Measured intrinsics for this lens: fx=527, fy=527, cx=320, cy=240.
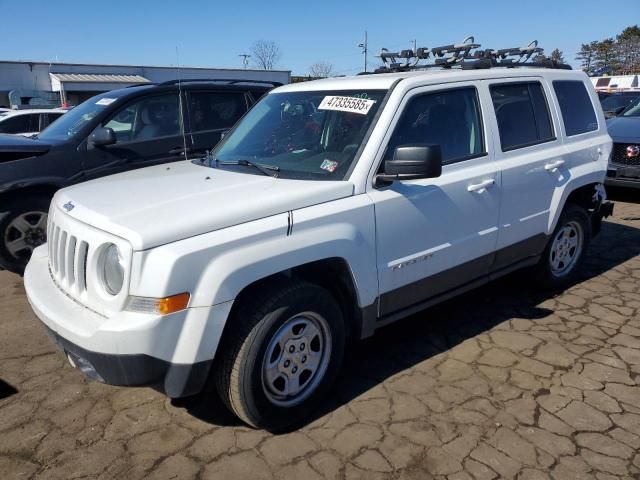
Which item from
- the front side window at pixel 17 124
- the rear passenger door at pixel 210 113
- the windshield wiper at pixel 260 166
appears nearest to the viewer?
the windshield wiper at pixel 260 166

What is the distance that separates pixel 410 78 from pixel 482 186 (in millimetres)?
901

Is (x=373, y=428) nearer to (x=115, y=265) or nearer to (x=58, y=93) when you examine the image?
(x=115, y=265)

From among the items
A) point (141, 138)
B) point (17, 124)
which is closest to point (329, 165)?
point (141, 138)

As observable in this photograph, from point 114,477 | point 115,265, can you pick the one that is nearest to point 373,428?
point 114,477

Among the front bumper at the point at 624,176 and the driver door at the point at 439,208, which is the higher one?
the driver door at the point at 439,208

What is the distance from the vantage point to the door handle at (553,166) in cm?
423

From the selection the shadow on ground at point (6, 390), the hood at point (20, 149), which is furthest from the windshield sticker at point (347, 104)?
the hood at point (20, 149)

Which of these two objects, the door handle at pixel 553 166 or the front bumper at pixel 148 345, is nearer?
the front bumper at pixel 148 345

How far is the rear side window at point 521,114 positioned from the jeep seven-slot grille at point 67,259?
2976 mm

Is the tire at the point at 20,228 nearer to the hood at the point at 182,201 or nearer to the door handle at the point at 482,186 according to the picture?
the hood at the point at 182,201

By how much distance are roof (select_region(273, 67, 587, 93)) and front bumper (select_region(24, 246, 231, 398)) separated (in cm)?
187

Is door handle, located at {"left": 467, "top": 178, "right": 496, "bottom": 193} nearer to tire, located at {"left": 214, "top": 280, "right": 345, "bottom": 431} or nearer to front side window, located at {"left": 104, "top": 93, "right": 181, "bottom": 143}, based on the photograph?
tire, located at {"left": 214, "top": 280, "right": 345, "bottom": 431}

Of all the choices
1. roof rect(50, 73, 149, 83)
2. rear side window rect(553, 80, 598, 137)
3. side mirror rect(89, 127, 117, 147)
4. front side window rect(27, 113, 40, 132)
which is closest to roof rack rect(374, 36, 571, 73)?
rear side window rect(553, 80, 598, 137)

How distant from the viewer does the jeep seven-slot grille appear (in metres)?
2.68
